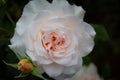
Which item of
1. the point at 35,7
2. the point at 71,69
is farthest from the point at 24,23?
the point at 71,69

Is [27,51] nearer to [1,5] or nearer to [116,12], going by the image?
[1,5]

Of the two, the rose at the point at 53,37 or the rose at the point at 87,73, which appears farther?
the rose at the point at 87,73

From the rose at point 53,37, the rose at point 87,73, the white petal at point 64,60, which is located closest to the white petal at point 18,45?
the rose at point 53,37

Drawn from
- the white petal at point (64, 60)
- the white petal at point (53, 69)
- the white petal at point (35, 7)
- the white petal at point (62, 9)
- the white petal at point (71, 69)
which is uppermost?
the white petal at point (35, 7)

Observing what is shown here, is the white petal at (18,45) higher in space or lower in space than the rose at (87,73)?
higher

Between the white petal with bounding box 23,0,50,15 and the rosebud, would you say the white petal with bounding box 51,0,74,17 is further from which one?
the rosebud

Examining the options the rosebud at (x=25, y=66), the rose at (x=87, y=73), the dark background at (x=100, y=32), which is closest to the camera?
the rosebud at (x=25, y=66)

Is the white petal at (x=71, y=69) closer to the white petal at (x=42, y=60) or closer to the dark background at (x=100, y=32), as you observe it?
the white petal at (x=42, y=60)
